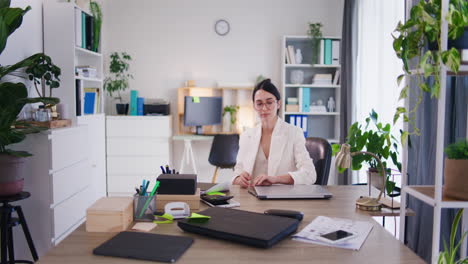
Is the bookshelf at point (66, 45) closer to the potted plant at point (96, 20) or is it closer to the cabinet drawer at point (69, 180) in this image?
the potted plant at point (96, 20)

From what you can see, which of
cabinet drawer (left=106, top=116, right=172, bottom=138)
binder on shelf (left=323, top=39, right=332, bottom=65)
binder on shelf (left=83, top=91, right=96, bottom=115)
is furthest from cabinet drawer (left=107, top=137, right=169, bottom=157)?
binder on shelf (left=323, top=39, right=332, bottom=65)

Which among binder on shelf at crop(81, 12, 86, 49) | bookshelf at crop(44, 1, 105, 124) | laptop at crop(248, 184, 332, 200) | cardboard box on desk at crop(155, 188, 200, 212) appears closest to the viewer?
cardboard box on desk at crop(155, 188, 200, 212)

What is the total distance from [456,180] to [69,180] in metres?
2.67

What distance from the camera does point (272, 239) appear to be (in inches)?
47.7

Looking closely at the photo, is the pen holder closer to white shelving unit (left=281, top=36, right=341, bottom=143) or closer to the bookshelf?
the bookshelf

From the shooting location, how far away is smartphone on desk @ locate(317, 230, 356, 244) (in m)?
1.26

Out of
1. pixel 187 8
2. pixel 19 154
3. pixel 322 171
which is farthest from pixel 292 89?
pixel 19 154

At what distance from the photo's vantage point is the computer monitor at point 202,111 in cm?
507

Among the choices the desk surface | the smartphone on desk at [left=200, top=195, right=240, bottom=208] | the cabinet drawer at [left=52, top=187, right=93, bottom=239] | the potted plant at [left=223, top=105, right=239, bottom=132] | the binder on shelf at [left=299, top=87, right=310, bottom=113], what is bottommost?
the cabinet drawer at [left=52, top=187, right=93, bottom=239]

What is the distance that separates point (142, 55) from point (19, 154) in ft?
10.4

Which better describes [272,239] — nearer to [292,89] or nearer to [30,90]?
[30,90]

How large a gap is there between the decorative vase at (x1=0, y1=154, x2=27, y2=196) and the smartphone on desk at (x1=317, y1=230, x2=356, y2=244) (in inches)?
76.6

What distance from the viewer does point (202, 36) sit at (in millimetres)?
5305

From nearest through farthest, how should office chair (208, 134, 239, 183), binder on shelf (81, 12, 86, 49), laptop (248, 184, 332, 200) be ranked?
laptop (248, 184, 332, 200) < binder on shelf (81, 12, 86, 49) < office chair (208, 134, 239, 183)
